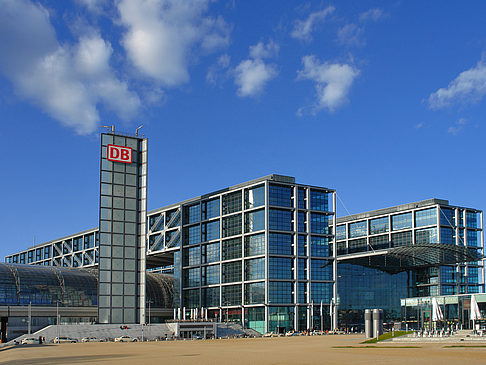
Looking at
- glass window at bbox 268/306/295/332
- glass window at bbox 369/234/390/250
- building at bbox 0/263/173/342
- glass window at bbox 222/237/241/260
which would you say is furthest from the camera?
glass window at bbox 369/234/390/250

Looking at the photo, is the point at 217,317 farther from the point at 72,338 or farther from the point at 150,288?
the point at 72,338

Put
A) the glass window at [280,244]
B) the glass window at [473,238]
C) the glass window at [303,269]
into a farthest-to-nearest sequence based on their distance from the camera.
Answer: the glass window at [473,238] → the glass window at [303,269] → the glass window at [280,244]

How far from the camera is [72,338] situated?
116375mm

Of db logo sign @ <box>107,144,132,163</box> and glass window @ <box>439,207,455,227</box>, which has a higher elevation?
db logo sign @ <box>107,144,132,163</box>

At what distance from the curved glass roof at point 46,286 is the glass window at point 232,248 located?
3264 centimetres

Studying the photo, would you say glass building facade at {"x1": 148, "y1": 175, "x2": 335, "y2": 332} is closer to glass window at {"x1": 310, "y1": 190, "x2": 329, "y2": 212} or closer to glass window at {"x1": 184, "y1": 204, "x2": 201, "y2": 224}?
glass window at {"x1": 310, "y1": 190, "x2": 329, "y2": 212}

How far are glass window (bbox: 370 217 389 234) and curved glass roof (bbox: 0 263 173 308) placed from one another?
88062mm

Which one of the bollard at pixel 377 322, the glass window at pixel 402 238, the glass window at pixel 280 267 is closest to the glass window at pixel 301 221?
the glass window at pixel 280 267

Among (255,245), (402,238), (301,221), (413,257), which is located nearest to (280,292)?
(255,245)

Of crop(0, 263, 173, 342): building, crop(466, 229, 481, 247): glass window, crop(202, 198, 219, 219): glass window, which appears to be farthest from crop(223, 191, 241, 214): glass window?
crop(466, 229, 481, 247): glass window

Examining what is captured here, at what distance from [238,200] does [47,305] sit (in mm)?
50242

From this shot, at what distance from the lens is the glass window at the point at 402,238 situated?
18325cm

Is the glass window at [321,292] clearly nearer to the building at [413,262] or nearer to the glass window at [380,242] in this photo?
the building at [413,262]

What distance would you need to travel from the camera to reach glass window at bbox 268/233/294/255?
142 metres
